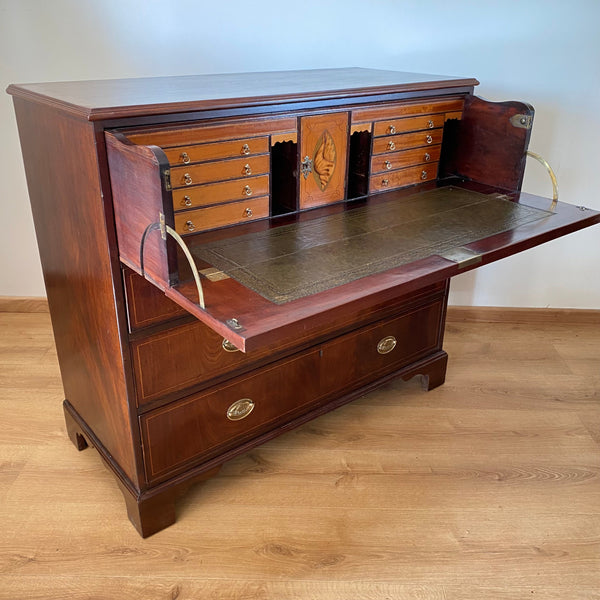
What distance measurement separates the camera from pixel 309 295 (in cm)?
119

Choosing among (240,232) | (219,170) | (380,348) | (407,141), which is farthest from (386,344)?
(219,170)

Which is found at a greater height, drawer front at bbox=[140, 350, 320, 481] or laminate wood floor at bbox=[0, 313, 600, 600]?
drawer front at bbox=[140, 350, 320, 481]

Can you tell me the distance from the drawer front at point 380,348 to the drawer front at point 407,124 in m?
0.60

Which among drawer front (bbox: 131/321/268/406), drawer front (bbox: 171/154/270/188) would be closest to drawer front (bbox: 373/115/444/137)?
drawer front (bbox: 171/154/270/188)

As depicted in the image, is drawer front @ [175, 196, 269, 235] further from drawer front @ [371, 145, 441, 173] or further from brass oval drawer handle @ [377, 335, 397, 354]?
brass oval drawer handle @ [377, 335, 397, 354]

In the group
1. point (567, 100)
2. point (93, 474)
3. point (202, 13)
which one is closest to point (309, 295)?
point (93, 474)

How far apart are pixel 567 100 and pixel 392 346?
1.23 meters

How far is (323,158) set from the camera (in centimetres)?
164

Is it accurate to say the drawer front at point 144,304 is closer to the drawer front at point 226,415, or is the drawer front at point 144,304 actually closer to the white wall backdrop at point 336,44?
the drawer front at point 226,415

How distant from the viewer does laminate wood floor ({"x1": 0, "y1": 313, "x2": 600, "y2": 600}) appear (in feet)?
5.05

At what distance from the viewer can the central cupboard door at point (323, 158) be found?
158 cm

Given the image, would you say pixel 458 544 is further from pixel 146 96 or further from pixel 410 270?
pixel 146 96

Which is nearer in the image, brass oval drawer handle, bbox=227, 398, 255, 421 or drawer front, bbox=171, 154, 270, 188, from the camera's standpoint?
drawer front, bbox=171, 154, 270, 188

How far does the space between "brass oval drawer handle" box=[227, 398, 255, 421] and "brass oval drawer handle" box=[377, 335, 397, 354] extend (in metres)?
0.51
